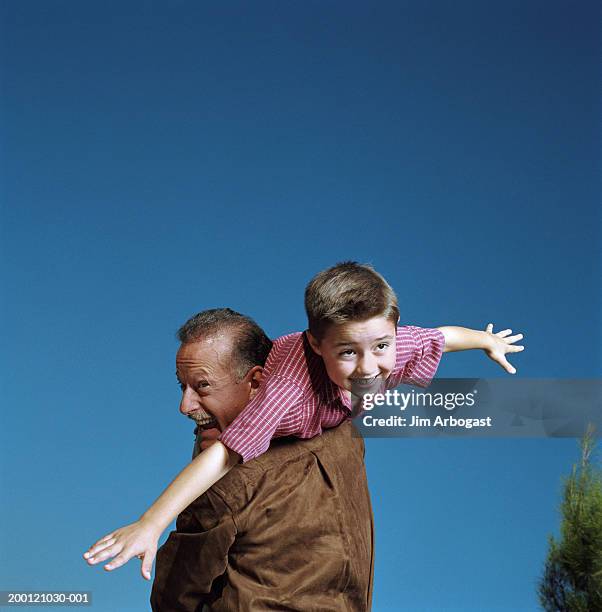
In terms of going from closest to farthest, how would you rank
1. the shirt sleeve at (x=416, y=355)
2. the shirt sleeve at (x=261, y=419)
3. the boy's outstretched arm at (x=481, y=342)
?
the shirt sleeve at (x=261, y=419), the shirt sleeve at (x=416, y=355), the boy's outstretched arm at (x=481, y=342)

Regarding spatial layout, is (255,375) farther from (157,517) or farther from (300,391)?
(157,517)

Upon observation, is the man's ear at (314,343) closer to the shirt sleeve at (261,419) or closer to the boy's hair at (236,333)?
the shirt sleeve at (261,419)

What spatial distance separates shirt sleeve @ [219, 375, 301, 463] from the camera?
217 centimetres

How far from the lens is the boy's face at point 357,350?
219cm

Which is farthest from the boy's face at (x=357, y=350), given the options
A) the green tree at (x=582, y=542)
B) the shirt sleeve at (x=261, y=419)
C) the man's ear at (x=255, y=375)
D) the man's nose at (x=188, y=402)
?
the green tree at (x=582, y=542)

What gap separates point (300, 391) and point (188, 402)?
0.31 meters

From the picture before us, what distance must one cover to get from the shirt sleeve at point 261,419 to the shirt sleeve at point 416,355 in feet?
1.01

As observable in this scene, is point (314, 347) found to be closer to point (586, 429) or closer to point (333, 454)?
point (333, 454)

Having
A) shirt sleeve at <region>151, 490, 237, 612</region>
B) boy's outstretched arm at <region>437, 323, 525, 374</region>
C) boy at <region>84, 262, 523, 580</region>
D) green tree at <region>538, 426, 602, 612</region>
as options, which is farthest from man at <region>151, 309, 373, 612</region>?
green tree at <region>538, 426, 602, 612</region>

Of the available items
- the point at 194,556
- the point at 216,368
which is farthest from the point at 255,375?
the point at 194,556

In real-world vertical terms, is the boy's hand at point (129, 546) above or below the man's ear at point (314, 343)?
below

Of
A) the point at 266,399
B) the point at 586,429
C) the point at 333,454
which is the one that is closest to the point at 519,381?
the point at 586,429

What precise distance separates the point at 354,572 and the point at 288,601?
19 cm

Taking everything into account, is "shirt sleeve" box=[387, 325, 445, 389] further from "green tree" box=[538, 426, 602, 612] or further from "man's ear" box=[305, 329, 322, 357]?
"green tree" box=[538, 426, 602, 612]
